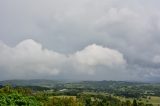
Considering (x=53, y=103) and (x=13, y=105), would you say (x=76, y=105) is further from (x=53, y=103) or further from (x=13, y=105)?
(x=13, y=105)

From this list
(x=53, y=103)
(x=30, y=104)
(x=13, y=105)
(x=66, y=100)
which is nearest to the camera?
(x=13, y=105)

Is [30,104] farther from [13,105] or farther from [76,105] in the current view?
[76,105]

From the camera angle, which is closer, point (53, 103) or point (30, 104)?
point (30, 104)

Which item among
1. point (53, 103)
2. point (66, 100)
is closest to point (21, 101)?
point (53, 103)

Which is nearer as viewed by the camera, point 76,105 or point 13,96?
point 13,96

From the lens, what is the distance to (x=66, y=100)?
188 m

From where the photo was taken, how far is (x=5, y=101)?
78875mm

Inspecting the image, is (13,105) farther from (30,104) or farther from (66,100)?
(66,100)

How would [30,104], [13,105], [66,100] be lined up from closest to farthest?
[13,105] < [30,104] < [66,100]

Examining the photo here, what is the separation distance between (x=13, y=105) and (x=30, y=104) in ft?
20.5

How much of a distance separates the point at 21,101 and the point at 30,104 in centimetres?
226

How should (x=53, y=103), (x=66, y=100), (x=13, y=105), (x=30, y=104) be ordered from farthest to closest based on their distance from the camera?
1. (x=66, y=100)
2. (x=53, y=103)
3. (x=30, y=104)
4. (x=13, y=105)

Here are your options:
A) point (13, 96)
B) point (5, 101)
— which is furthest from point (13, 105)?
point (13, 96)

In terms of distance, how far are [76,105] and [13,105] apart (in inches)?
4177
